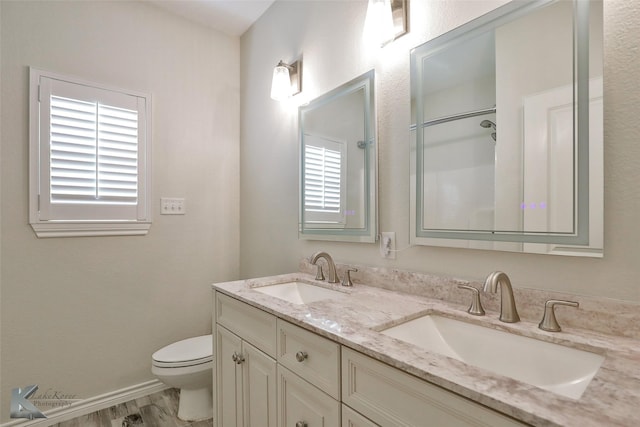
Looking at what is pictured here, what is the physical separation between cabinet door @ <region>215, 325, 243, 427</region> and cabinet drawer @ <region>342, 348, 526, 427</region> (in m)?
0.70

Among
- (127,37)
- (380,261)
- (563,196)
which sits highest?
(127,37)

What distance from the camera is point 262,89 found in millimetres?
2277

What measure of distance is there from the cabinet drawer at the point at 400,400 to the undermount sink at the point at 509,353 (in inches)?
6.3

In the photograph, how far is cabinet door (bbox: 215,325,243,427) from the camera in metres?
1.37

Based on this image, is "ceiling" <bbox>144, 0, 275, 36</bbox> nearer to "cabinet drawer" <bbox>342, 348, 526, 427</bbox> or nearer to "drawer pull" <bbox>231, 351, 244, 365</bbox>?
"drawer pull" <bbox>231, 351, 244, 365</bbox>

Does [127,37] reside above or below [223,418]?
above

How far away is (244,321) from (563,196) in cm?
120

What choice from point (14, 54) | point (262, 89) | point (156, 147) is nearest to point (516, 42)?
point (262, 89)

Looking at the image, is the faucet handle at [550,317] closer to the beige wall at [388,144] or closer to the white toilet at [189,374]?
the beige wall at [388,144]

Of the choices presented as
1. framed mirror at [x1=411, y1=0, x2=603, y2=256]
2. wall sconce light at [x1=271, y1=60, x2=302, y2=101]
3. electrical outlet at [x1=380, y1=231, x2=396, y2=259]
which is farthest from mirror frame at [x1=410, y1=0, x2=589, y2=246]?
wall sconce light at [x1=271, y1=60, x2=302, y2=101]

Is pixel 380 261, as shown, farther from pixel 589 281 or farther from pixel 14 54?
pixel 14 54

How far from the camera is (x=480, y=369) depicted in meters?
0.64
